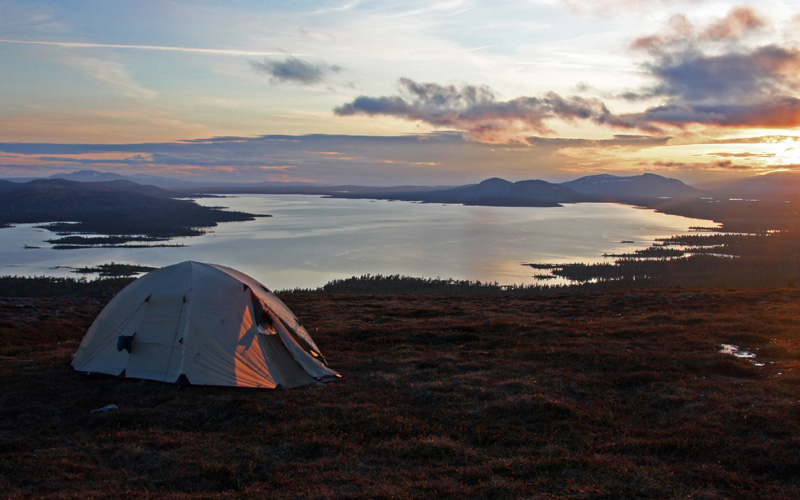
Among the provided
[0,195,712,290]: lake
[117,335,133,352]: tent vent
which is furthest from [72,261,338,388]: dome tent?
[0,195,712,290]: lake

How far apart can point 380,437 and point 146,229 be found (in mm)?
152970

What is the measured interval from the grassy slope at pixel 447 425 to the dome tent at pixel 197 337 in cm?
58

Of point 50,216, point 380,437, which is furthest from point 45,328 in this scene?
point 50,216

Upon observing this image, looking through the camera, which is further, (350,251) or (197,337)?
(350,251)

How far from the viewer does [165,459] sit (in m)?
8.73

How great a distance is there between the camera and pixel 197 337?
12898mm

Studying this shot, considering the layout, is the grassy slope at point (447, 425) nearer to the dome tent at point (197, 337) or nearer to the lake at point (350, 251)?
the dome tent at point (197, 337)

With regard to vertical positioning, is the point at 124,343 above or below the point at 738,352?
above

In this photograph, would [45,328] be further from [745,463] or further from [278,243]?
[278,243]

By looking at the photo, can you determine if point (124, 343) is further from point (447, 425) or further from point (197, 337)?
Answer: point (447, 425)

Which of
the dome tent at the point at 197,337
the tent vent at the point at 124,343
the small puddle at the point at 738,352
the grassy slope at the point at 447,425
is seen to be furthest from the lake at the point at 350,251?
the small puddle at the point at 738,352

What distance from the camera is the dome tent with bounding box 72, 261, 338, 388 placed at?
12.7m

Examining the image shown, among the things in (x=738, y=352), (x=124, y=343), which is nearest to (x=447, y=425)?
(x=124, y=343)

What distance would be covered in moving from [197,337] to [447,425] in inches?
261
